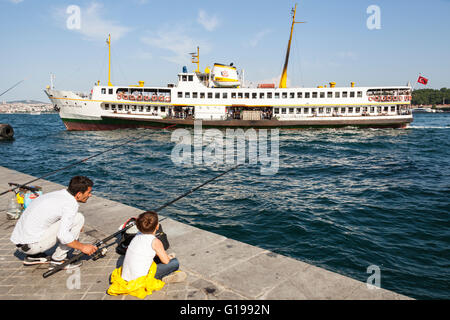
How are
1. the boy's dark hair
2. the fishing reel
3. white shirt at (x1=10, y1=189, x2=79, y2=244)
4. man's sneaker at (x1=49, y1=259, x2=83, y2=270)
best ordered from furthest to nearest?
the fishing reel
man's sneaker at (x1=49, y1=259, x2=83, y2=270)
white shirt at (x1=10, y1=189, x2=79, y2=244)
the boy's dark hair

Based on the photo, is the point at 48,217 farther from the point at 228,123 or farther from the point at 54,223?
the point at 228,123

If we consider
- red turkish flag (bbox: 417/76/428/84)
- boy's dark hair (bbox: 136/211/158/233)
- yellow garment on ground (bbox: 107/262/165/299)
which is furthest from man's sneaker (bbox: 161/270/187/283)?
red turkish flag (bbox: 417/76/428/84)

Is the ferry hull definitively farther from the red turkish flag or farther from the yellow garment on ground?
the yellow garment on ground

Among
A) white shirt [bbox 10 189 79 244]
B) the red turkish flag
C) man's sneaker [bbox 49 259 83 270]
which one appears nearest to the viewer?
white shirt [bbox 10 189 79 244]

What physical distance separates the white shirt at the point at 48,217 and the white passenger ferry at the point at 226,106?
30391mm

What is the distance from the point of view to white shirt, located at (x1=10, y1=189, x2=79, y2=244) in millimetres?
3643

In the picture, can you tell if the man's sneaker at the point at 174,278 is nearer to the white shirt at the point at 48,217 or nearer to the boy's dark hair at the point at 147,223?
A: the boy's dark hair at the point at 147,223

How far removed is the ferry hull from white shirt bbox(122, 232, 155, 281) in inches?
1208

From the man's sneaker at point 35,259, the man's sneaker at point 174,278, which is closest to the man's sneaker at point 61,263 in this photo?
the man's sneaker at point 35,259

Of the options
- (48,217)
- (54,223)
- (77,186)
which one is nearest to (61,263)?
(54,223)

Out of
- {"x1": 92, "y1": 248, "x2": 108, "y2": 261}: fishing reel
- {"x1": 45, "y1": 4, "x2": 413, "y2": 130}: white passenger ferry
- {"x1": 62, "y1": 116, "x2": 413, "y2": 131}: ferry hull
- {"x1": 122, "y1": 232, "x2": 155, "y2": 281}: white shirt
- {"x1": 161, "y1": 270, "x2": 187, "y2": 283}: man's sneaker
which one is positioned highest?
{"x1": 45, "y1": 4, "x2": 413, "y2": 130}: white passenger ferry

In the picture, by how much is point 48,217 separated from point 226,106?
32.7m

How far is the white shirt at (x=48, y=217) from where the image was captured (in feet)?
12.0

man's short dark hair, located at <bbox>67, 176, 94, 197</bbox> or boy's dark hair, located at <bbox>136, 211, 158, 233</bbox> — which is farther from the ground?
man's short dark hair, located at <bbox>67, 176, 94, 197</bbox>
